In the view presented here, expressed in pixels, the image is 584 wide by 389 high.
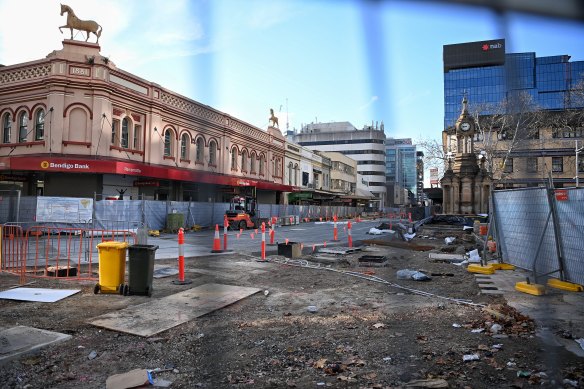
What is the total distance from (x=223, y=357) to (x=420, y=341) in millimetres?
Result: 2028

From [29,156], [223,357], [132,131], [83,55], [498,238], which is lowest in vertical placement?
[223,357]

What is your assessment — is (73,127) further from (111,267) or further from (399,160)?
(399,160)

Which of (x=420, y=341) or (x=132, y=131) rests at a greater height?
(x=132, y=131)

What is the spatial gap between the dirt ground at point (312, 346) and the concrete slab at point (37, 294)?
0.17 meters

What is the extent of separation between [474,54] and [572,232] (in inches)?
246

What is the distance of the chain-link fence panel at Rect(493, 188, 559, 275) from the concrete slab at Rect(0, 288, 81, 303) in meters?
7.07

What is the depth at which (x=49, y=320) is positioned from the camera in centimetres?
523

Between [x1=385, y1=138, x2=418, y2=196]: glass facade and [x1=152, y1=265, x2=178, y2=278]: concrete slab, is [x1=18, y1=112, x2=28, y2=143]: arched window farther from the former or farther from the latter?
[x1=385, y1=138, x2=418, y2=196]: glass facade

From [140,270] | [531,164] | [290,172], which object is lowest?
[140,270]

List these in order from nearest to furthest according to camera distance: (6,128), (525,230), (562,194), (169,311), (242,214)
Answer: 1. (169,311)
2. (562,194)
3. (525,230)
4. (6,128)
5. (242,214)

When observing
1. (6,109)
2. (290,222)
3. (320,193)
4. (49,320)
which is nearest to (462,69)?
(49,320)

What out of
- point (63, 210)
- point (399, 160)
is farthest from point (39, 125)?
point (399, 160)

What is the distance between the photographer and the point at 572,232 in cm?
655

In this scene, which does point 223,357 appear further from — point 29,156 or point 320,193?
point 320,193
